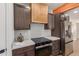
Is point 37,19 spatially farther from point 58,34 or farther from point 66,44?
point 66,44

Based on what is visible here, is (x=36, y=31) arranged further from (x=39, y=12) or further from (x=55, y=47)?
(x=55, y=47)

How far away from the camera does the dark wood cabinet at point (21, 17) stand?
89.0 inches

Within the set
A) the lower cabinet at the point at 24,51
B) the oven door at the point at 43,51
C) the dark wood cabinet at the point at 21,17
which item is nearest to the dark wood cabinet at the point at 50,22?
the oven door at the point at 43,51

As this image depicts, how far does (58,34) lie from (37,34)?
3.23 ft

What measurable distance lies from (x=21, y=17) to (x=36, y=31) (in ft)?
2.42

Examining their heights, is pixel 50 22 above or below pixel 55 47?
above

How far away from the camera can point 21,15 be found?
241 centimetres

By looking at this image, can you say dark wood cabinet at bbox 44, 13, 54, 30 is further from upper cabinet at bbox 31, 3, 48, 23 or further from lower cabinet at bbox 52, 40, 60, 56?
lower cabinet at bbox 52, 40, 60, 56

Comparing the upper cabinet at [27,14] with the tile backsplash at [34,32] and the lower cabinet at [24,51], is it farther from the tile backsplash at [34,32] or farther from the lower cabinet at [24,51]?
the lower cabinet at [24,51]

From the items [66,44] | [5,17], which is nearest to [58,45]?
[66,44]

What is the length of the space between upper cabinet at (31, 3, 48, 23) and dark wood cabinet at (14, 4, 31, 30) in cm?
17

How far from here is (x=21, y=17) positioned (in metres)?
2.40

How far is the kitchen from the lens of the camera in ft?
7.20

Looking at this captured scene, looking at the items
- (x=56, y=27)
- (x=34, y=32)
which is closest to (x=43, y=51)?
(x=34, y=32)
